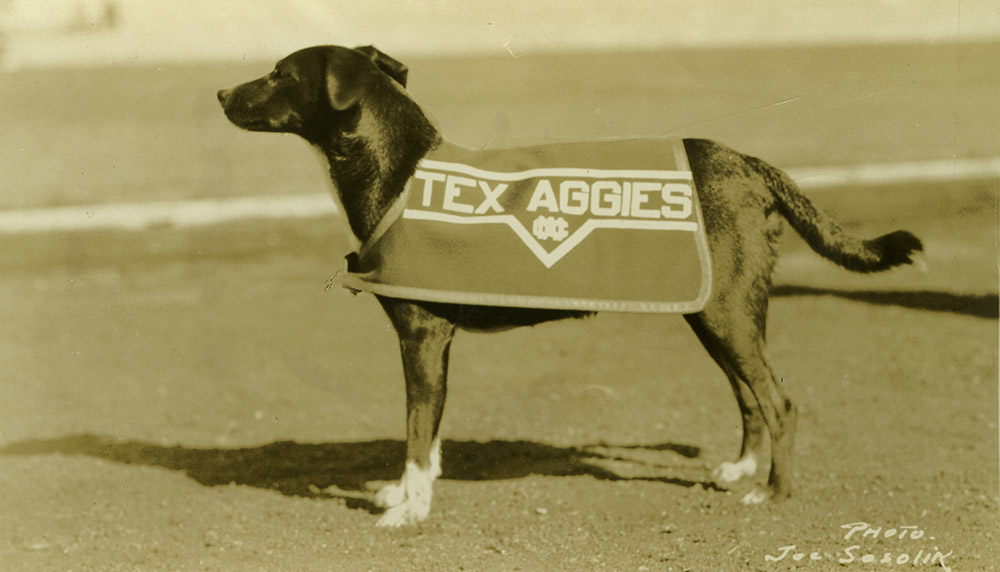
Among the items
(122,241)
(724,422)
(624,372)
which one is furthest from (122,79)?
(724,422)

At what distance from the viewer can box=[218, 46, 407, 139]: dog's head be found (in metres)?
4.58

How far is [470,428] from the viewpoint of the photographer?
253 inches

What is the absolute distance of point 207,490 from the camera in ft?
17.7

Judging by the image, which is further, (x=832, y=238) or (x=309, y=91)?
(x=832, y=238)

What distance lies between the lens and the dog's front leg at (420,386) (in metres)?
4.66

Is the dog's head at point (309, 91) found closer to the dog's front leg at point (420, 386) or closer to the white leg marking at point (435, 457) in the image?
the dog's front leg at point (420, 386)

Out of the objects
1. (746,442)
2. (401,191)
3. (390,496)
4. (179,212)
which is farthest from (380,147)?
(179,212)

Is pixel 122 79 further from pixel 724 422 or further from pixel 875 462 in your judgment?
pixel 875 462

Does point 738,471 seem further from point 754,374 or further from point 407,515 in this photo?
point 407,515

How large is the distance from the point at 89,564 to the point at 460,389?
10.0 ft

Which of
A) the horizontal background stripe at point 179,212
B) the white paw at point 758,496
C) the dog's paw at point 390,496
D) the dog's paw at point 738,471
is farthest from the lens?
the horizontal background stripe at point 179,212

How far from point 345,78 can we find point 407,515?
73.5 inches
